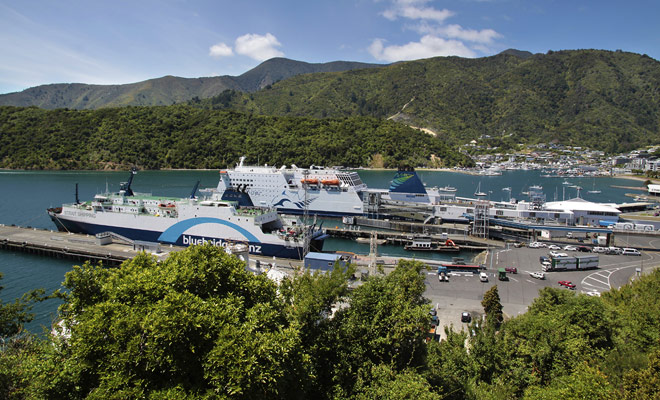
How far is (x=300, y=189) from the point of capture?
41.8 metres

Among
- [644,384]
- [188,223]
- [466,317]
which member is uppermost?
[188,223]

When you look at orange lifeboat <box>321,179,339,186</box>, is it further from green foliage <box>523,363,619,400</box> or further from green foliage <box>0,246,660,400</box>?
green foliage <box>523,363,619,400</box>

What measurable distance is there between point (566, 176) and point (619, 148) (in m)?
57.6

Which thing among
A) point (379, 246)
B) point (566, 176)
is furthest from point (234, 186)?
point (566, 176)

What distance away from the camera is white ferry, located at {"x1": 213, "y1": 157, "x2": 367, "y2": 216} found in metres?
41.0

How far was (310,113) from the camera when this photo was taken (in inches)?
7008

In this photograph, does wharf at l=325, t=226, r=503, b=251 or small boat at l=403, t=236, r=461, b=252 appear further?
wharf at l=325, t=226, r=503, b=251

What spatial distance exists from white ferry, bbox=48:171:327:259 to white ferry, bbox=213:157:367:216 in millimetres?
12199

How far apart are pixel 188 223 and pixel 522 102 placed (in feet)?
609

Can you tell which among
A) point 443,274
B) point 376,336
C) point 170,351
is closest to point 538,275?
point 443,274

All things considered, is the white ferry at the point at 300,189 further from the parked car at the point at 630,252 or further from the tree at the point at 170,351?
the tree at the point at 170,351

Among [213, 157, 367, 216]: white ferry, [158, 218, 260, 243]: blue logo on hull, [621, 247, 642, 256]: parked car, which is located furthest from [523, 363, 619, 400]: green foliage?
[213, 157, 367, 216]: white ferry

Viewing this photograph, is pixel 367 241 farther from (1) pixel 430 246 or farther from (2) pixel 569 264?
(2) pixel 569 264

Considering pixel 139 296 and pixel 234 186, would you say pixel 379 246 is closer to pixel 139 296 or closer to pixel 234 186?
pixel 234 186
